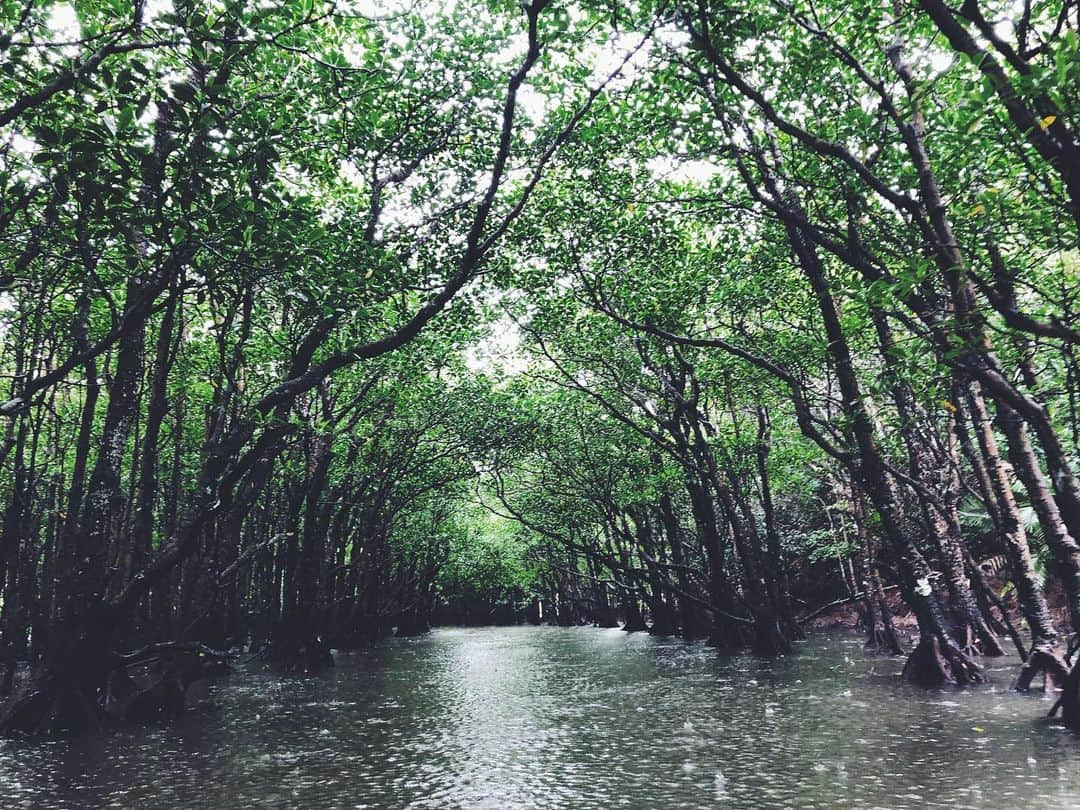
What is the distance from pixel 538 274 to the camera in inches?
707

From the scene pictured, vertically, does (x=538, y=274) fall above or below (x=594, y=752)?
above

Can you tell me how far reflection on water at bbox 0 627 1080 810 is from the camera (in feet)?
28.5

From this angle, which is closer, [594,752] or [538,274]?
[594,752]

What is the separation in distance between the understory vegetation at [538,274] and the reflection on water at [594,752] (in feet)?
5.75

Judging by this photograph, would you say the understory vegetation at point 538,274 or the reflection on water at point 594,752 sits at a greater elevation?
the understory vegetation at point 538,274

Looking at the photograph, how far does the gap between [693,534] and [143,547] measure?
1363 inches

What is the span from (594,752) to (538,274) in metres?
10.6

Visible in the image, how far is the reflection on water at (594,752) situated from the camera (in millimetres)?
8695

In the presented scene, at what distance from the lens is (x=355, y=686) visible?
22.7 m

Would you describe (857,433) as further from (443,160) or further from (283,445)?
(283,445)

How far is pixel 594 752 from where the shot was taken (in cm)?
1129

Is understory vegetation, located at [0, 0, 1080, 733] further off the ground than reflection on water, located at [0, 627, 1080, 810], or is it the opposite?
understory vegetation, located at [0, 0, 1080, 733]

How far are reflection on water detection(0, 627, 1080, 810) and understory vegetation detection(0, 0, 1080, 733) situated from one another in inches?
69.0

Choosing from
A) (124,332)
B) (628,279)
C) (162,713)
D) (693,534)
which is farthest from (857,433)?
Result: (693,534)
